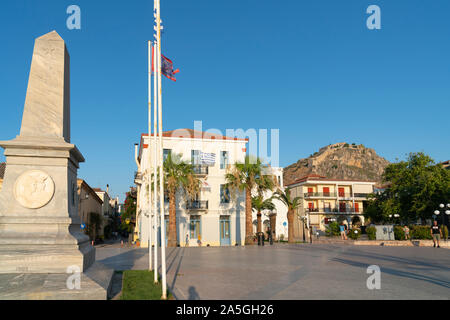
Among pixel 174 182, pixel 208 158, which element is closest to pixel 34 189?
pixel 174 182

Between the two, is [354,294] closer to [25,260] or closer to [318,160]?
[25,260]

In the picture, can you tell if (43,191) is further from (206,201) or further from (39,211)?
(206,201)

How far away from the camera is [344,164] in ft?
497

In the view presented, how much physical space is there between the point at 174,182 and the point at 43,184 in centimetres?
2035

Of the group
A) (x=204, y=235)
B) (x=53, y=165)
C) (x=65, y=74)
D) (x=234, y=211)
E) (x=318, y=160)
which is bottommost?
(x=204, y=235)

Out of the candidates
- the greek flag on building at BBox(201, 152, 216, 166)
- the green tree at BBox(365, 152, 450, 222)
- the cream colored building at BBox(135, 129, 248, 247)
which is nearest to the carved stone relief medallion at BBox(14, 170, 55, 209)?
the cream colored building at BBox(135, 129, 248, 247)

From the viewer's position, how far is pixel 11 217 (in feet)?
24.4

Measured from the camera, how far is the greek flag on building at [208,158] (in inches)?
1330

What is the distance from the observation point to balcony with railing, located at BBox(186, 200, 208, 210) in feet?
107

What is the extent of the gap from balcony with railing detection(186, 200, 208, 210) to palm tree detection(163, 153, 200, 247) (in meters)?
3.36

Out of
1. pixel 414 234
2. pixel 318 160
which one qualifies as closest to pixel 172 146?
pixel 414 234

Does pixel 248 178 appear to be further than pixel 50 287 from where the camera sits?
Yes

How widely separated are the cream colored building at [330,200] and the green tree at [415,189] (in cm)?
1125

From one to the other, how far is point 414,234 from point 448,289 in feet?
77.4
